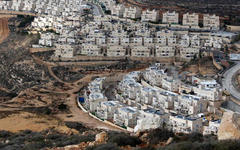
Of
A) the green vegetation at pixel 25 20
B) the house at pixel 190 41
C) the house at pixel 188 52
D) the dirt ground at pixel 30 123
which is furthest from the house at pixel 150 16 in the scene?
the dirt ground at pixel 30 123

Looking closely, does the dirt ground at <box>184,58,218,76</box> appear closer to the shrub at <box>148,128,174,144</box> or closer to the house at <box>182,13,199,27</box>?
the house at <box>182,13,199,27</box>

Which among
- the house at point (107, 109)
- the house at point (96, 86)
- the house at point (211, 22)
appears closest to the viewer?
the house at point (107, 109)

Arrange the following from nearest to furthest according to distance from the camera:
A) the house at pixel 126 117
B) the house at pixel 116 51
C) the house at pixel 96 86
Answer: the house at pixel 126 117 < the house at pixel 96 86 < the house at pixel 116 51

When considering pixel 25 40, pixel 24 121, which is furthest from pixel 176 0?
pixel 24 121

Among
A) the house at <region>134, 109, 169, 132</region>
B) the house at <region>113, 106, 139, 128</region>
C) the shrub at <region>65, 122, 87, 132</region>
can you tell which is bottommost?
the shrub at <region>65, 122, 87, 132</region>

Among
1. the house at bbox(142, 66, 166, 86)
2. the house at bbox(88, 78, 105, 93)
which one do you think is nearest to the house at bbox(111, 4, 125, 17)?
the house at bbox(88, 78, 105, 93)

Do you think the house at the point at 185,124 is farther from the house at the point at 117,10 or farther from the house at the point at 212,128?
the house at the point at 117,10

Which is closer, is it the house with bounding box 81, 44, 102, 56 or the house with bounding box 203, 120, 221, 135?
the house with bounding box 203, 120, 221, 135

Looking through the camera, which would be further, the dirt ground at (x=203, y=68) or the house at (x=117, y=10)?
the house at (x=117, y=10)
